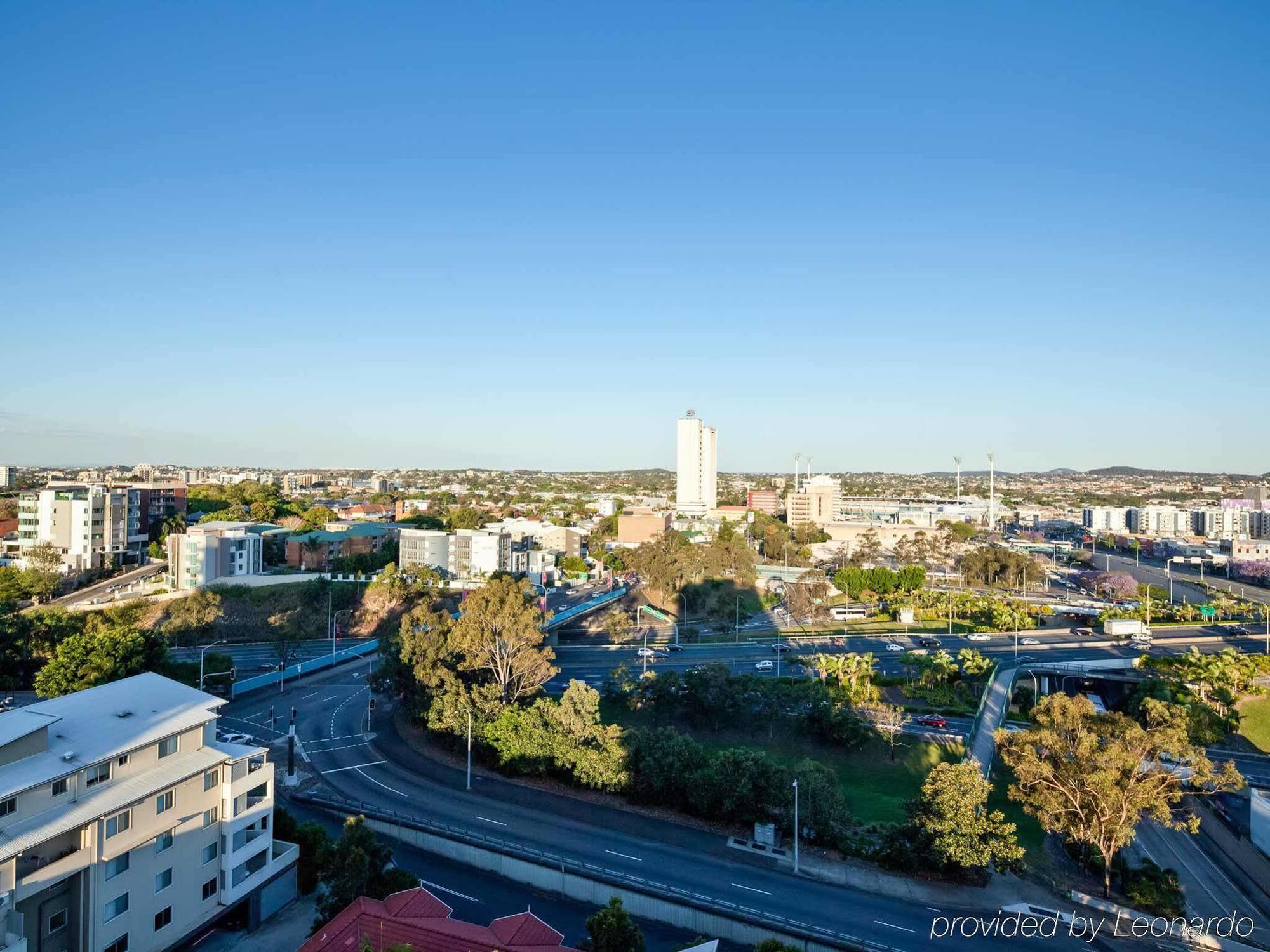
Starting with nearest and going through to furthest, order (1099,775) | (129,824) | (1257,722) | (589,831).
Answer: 1. (129,824)
2. (1099,775)
3. (589,831)
4. (1257,722)

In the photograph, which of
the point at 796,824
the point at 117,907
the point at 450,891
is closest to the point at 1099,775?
the point at 796,824

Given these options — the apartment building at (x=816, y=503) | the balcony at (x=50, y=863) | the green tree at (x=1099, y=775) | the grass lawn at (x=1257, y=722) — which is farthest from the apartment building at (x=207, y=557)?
the apartment building at (x=816, y=503)

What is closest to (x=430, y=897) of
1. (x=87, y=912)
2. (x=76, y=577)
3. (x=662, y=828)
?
(x=87, y=912)

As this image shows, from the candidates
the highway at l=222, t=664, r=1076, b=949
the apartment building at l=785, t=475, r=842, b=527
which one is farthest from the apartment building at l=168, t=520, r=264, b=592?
the apartment building at l=785, t=475, r=842, b=527

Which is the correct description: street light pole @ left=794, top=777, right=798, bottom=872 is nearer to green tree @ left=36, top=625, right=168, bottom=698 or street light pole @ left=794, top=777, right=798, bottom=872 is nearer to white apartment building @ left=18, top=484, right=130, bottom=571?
green tree @ left=36, top=625, right=168, bottom=698

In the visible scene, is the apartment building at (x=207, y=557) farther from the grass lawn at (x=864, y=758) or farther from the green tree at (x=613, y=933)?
the green tree at (x=613, y=933)

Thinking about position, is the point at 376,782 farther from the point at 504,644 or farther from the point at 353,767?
the point at 504,644
